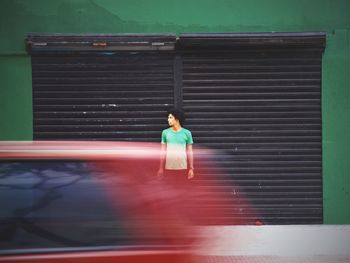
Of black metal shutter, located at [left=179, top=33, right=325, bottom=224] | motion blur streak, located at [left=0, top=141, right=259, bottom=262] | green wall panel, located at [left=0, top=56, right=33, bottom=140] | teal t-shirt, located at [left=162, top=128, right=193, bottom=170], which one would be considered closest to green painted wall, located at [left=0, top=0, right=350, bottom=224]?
green wall panel, located at [left=0, top=56, right=33, bottom=140]

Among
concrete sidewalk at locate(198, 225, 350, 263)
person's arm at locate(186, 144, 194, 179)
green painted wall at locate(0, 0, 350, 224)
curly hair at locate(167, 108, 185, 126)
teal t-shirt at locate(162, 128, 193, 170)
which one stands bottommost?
concrete sidewalk at locate(198, 225, 350, 263)

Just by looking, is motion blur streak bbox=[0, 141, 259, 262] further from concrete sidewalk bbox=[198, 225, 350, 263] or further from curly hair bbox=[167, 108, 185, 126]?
curly hair bbox=[167, 108, 185, 126]

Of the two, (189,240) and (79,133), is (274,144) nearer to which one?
(79,133)

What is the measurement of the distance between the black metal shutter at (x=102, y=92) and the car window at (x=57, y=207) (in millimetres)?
6846

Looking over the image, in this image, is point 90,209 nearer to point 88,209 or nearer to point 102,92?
point 88,209

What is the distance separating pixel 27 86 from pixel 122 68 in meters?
1.63

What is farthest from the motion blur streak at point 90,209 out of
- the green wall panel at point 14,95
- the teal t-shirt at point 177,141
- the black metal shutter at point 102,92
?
the green wall panel at point 14,95

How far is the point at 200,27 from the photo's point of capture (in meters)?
9.90

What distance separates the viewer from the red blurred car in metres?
2.85

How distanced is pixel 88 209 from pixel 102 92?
7006 millimetres

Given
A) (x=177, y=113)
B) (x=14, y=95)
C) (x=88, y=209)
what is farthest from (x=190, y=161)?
(x=88, y=209)

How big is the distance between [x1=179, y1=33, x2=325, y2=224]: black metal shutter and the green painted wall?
27 cm

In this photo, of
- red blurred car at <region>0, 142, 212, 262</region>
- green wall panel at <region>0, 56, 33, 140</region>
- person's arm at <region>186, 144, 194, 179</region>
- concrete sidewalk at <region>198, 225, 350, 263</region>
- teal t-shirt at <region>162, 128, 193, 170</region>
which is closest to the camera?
red blurred car at <region>0, 142, 212, 262</region>

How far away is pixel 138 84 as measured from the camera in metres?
9.84
